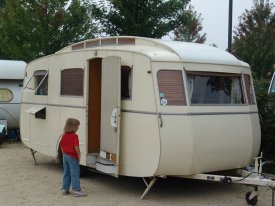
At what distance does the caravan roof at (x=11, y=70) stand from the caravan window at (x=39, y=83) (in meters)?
4.65

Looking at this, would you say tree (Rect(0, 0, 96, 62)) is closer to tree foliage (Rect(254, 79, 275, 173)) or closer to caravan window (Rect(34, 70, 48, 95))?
caravan window (Rect(34, 70, 48, 95))

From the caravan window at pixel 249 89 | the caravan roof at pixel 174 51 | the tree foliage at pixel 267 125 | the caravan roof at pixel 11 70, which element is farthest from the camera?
the caravan roof at pixel 11 70

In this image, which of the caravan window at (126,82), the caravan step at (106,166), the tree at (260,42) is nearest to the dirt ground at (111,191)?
the caravan step at (106,166)

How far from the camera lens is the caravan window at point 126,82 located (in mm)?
8414

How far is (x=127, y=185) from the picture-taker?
9.44 meters

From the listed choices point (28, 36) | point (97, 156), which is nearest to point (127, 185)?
point (97, 156)

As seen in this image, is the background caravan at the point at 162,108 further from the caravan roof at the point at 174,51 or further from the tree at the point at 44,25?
the tree at the point at 44,25

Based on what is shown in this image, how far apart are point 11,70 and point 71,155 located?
891 centimetres

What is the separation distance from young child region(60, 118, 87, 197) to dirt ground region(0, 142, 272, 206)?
0.19 m

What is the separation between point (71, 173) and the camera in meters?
8.56

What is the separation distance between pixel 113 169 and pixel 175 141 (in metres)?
1.51

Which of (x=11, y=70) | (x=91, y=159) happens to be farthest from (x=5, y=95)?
(x=91, y=159)

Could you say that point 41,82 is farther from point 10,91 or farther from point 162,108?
point 10,91

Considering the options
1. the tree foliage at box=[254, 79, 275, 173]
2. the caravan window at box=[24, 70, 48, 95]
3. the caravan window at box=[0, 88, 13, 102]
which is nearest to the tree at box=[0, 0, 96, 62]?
the caravan window at box=[0, 88, 13, 102]
